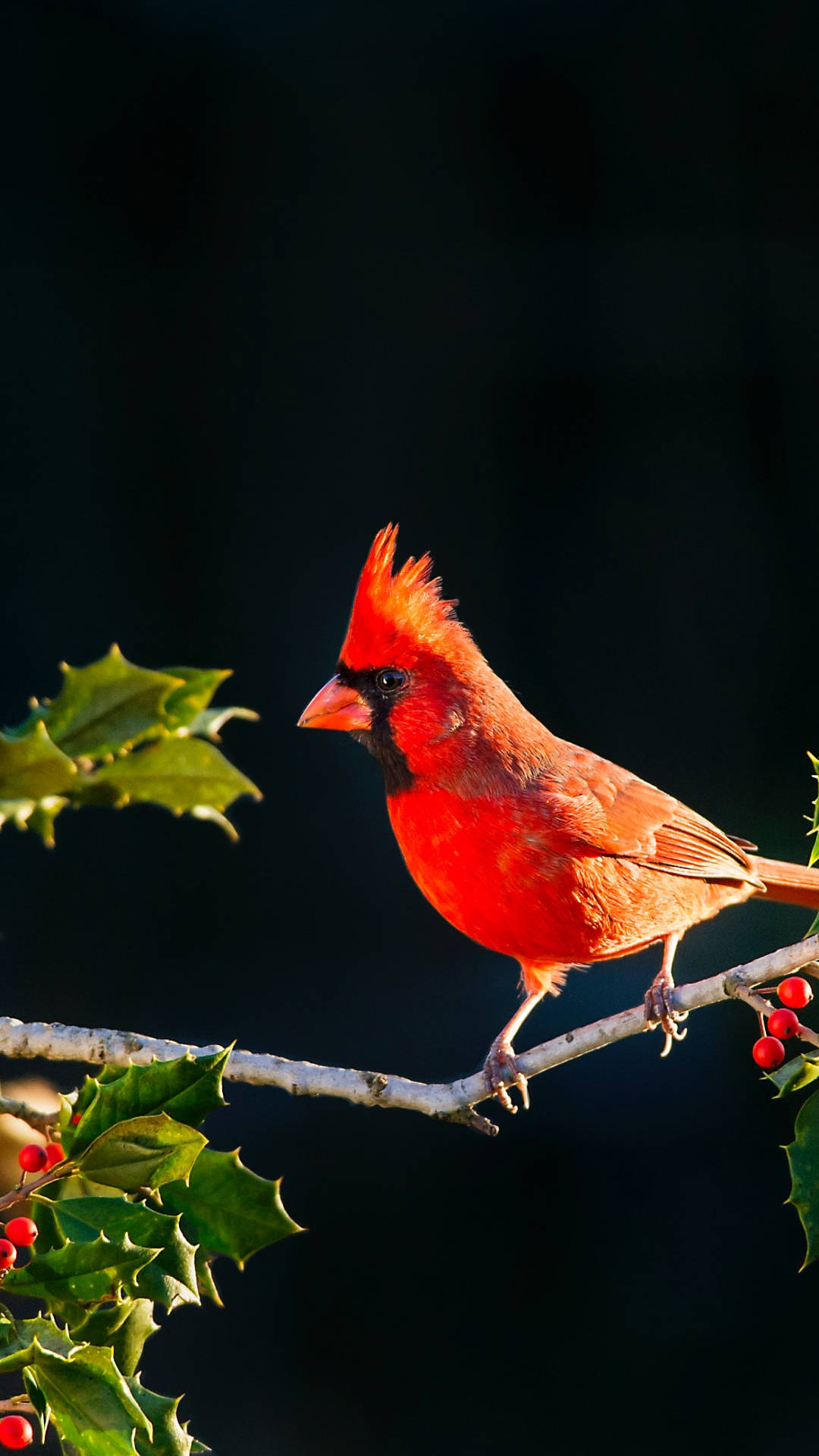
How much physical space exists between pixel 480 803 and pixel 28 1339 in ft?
1.95

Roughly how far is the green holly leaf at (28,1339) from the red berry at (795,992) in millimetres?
460

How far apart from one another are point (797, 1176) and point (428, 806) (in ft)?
1.54

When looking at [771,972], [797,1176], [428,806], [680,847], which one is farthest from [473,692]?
[797,1176]

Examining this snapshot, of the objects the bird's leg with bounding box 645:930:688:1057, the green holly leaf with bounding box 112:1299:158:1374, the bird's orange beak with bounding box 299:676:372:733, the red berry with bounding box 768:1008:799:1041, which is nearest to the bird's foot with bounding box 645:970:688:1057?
the bird's leg with bounding box 645:930:688:1057

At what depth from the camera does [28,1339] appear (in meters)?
0.57

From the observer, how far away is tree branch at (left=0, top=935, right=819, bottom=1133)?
88 cm

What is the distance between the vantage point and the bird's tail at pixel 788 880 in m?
1.34

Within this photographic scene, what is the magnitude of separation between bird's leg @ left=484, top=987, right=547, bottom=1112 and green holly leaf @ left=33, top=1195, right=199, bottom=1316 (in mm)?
391

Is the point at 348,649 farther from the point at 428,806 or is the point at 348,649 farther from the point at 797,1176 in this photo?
the point at 797,1176

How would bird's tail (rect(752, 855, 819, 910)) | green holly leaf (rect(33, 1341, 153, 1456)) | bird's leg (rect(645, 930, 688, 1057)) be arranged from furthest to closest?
1. bird's tail (rect(752, 855, 819, 910))
2. bird's leg (rect(645, 930, 688, 1057))
3. green holly leaf (rect(33, 1341, 153, 1456))

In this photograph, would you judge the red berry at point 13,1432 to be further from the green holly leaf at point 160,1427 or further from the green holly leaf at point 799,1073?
the green holly leaf at point 799,1073

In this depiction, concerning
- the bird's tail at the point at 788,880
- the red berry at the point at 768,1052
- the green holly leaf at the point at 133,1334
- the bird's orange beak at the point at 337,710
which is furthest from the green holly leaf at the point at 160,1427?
the bird's tail at the point at 788,880

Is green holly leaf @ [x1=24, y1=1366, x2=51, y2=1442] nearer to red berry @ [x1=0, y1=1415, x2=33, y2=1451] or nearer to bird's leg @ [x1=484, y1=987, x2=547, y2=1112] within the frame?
red berry @ [x1=0, y1=1415, x2=33, y2=1451]

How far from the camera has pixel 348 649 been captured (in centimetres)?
107
